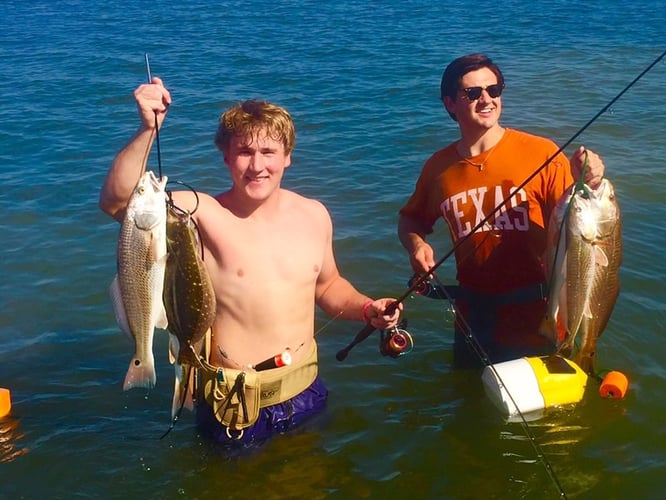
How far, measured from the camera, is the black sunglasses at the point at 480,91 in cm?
464

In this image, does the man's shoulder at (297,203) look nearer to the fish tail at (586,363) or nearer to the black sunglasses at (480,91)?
the black sunglasses at (480,91)

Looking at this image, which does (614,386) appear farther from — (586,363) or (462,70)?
(462,70)

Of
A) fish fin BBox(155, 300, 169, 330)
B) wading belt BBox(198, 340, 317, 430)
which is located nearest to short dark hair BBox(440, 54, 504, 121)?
wading belt BBox(198, 340, 317, 430)

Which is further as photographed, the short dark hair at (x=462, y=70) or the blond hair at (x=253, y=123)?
the short dark hair at (x=462, y=70)

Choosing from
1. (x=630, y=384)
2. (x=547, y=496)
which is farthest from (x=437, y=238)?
(x=547, y=496)

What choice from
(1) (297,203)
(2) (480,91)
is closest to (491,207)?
(2) (480,91)

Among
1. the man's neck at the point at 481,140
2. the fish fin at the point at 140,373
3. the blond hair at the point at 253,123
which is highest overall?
the blond hair at the point at 253,123

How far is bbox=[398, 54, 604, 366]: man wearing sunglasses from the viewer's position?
468 cm

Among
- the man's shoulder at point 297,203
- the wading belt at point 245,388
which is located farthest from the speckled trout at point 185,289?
the man's shoulder at point 297,203

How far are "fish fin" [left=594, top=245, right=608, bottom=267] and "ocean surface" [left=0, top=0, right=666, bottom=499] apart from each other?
5.36ft

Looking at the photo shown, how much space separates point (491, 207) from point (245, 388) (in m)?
1.91

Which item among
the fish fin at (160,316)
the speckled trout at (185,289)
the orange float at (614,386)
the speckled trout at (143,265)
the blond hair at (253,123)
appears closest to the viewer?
the speckled trout at (143,265)

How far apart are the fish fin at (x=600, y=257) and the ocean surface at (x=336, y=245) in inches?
64.3

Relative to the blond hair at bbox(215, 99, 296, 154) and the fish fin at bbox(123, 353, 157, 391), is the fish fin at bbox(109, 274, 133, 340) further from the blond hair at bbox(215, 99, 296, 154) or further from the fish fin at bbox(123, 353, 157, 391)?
the blond hair at bbox(215, 99, 296, 154)
